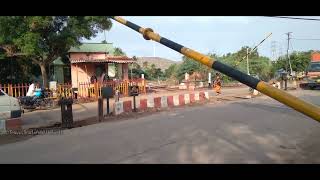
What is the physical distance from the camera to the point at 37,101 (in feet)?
62.6

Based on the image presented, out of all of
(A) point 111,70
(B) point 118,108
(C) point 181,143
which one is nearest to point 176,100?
(B) point 118,108

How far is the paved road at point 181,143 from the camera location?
7863mm

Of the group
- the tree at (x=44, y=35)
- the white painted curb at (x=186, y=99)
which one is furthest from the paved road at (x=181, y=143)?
the tree at (x=44, y=35)

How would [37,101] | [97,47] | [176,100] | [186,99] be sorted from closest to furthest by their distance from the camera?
1. [37,101]
2. [176,100]
3. [186,99]
4. [97,47]

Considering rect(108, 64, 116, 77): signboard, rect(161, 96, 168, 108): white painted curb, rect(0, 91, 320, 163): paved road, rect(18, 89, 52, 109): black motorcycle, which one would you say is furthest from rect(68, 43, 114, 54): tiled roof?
rect(0, 91, 320, 163): paved road

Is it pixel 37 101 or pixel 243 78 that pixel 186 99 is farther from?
pixel 243 78

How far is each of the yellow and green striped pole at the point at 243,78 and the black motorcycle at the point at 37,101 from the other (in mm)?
16523

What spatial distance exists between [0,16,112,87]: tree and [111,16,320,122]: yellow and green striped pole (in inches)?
772

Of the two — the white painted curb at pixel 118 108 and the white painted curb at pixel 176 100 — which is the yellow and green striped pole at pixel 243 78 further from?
the white painted curb at pixel 176 100

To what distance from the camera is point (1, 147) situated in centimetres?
941

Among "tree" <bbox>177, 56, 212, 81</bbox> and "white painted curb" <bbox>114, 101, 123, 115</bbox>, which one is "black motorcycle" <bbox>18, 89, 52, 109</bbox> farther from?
"tree" <bbox>177, 56, 212, 81</bbox>

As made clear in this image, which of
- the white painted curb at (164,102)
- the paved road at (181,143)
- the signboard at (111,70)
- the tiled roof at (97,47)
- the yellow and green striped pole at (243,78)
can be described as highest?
the tiled roof at (97,47)

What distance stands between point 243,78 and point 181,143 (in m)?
7.32

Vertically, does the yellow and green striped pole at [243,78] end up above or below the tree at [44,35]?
below
